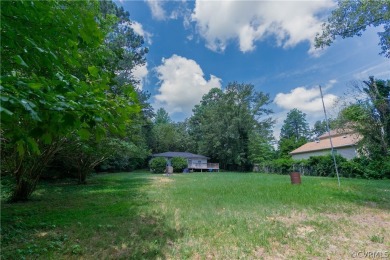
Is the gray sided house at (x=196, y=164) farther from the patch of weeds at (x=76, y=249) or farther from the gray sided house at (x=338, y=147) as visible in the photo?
the patch of weeds at (x=76, y=249)

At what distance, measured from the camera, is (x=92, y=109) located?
6.47 feet

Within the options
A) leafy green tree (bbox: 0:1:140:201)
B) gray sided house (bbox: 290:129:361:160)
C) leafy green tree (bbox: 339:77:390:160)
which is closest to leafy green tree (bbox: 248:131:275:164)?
gray sided house (bbox: 290:129:361:160)

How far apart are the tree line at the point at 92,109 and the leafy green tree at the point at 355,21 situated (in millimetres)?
493

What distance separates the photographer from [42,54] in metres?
2.14

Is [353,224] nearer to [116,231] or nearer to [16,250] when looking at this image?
[116,231]

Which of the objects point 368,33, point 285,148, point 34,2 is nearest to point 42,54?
point 34,2

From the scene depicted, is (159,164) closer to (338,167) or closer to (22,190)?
(338,167)

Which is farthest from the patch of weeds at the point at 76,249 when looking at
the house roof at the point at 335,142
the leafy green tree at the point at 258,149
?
the leafy green tree at the point at 258,149

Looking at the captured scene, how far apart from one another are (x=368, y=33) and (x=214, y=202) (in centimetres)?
1072

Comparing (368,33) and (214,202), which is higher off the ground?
(368,33)

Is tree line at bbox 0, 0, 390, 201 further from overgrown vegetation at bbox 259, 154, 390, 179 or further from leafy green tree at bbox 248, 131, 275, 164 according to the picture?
overgrown vegetation at bbox 259, 154, 390, 179

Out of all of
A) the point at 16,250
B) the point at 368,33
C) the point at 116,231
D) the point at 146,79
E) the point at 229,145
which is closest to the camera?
the point at 16,250

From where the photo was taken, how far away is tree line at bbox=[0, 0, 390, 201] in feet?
6.40

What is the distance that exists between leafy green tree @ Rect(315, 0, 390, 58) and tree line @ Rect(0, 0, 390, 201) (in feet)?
1.62
